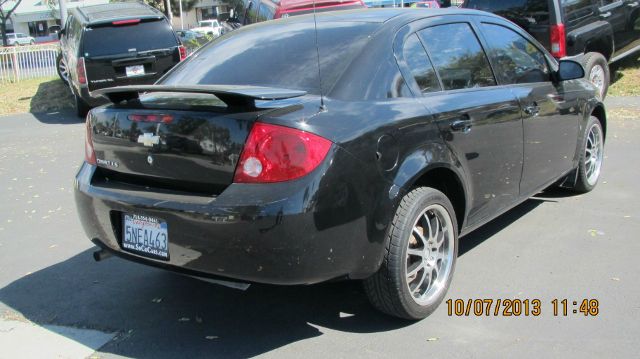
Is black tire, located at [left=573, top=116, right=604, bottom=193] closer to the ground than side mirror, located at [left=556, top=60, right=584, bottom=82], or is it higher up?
closer to the ground

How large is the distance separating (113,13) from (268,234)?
1070cm

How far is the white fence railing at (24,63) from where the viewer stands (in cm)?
1892

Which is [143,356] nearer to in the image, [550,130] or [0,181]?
[550,130]

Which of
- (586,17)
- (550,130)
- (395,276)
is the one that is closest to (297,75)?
(395,276)

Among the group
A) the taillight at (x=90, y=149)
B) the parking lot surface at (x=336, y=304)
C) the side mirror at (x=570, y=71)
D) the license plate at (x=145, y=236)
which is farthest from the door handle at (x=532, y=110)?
the taillight at (x=90, y=149)

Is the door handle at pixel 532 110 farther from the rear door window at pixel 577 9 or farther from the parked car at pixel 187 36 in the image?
the parked car at pixel 187 36

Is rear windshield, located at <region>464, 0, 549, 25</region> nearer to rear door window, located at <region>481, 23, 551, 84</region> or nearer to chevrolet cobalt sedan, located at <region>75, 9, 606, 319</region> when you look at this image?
rear door window, located at <region>481, 23, 551, 84</region>

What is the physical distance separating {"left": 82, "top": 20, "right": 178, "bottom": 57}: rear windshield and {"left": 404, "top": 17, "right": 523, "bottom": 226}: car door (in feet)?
28.4

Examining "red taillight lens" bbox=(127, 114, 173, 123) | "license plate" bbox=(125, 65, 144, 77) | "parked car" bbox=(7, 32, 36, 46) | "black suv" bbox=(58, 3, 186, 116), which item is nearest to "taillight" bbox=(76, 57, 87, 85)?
"black suv" bbox=(58, 3, 186, 116)

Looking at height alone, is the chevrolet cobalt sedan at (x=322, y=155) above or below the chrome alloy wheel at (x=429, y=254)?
above

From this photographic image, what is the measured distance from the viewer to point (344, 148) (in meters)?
3.03

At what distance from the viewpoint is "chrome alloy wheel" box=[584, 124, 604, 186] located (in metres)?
5.77

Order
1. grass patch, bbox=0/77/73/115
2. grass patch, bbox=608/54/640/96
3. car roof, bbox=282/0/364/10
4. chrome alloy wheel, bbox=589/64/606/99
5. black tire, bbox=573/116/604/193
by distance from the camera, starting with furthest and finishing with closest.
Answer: grass patch, bbox=0/77/73/115, car roof, bbox=282/0/364/10, grass patch, bbox=608/54/640/96, chrome alloy wheel, bbox=589/64/606/99, black tire, bbox=573/116/604/193
